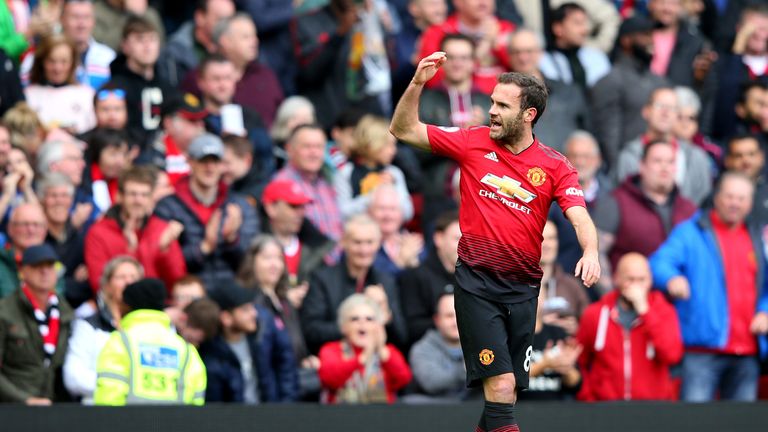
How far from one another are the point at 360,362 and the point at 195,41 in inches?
182

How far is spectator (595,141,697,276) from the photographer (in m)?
13.7

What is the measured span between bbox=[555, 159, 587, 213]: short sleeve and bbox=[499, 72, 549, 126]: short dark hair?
1.08ft

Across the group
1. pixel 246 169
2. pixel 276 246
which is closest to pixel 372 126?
pixel 246 169

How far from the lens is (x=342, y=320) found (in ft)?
38.3

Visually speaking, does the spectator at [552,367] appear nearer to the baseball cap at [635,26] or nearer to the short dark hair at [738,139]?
the short dark hair at [738,139]

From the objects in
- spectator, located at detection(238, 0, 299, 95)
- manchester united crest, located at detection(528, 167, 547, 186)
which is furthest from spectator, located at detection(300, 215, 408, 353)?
manchester united crest, located at detection(528, 167, 547, 186)

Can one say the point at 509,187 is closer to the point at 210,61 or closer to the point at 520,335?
the point at 520,335

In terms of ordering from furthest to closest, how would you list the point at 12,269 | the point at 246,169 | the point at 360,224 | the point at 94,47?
1. the point at 94,47
2. the point at 246,169
3. the point at 360,224
4. the point at 12,269

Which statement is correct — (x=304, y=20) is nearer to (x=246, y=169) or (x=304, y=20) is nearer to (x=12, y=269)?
(x=246, y=169)

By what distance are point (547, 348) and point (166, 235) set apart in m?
2.96

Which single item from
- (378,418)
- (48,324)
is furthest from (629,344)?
(48,324)

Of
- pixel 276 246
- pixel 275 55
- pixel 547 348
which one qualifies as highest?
pixel 275 55

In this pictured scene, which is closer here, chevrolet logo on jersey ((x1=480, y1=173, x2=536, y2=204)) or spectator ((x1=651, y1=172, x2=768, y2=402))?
chevrolet logo on jersey ((x1=480, y1=173, x2=536, y2=204))

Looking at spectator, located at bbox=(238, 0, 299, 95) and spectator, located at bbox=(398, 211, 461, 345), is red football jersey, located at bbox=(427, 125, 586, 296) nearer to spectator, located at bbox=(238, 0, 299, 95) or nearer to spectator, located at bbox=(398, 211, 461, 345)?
spectator, located at bbox=(398, 211, 461, 345)
